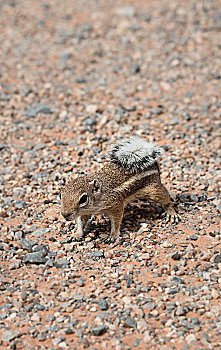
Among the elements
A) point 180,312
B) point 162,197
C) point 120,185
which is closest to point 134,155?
point 120,185

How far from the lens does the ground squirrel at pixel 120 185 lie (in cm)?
537

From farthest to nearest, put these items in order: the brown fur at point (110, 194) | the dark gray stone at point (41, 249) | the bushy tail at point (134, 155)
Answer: the bushy tail at point (134, 155)
the dark gray stone at point (41, 249)
the brown fur at point (110, 194)

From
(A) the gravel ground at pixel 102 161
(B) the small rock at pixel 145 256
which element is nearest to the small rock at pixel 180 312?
(A) the gravel ground at pixel 102 161

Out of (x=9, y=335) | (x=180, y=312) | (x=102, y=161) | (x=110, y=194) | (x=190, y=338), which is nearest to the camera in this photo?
(x=190, y=338)

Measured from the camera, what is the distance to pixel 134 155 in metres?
5.69

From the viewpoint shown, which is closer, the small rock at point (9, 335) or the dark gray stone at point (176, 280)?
the small rock at point (9, 335)

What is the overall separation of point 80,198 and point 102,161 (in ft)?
6.78

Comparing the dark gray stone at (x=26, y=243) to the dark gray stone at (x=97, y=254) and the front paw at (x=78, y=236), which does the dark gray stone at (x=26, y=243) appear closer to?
the front paw at (x=78, y=236)

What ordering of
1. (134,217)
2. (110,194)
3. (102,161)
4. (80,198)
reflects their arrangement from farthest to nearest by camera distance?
(102,161), (134,217), (110,194), (80,198)

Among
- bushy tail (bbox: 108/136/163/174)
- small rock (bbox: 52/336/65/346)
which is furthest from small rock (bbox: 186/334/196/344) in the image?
bushy tail (bbox: 108/136/163/174)

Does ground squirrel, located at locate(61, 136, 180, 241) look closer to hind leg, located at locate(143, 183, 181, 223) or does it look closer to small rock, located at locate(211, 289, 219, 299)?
hind leg, located at locate(143, 183, 181, 223)

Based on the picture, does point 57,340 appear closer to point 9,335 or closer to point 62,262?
point 9,335

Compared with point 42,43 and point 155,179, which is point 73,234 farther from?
point 42,43

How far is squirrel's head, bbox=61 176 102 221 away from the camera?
515cm
